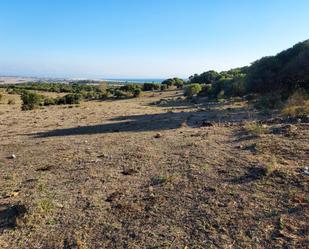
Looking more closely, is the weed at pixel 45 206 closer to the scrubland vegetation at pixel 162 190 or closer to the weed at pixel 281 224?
the scrubland vegetation at pixel 162 190

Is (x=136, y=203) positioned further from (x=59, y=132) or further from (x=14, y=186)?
(x=59, y=132)

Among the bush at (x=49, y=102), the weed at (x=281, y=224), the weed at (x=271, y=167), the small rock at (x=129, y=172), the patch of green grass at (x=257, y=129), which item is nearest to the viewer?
the weed at (x=281, y=224)

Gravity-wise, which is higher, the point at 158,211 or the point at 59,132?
the point at 158,211

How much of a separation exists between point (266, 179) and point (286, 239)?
260cm

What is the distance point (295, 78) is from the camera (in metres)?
27.7

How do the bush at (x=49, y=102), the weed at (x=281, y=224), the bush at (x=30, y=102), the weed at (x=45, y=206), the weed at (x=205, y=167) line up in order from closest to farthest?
the weed at (x=281, y=224), the weed at (x=45, y=206), the weed at (x=205, y=167), the bush at (x=30, y=102), the bush at (x=49, y=102)

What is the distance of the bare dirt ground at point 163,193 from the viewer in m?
6.22

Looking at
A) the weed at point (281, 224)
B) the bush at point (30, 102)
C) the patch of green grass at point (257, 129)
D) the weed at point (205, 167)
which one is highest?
the weed at point (281, 224)

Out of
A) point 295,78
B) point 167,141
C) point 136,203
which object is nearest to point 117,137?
point 167,141

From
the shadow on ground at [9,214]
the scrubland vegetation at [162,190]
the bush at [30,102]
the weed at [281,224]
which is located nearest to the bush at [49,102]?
the bush at [30,102]

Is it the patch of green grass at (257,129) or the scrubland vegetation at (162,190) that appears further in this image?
the patch of green grass at (257,129)

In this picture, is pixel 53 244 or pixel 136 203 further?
pixel 136 203

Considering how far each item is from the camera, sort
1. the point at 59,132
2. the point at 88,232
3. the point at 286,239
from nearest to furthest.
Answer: the point at 286,239 < the point at 88,232 < the point at 59,132

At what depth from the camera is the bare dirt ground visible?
20.4 feet
